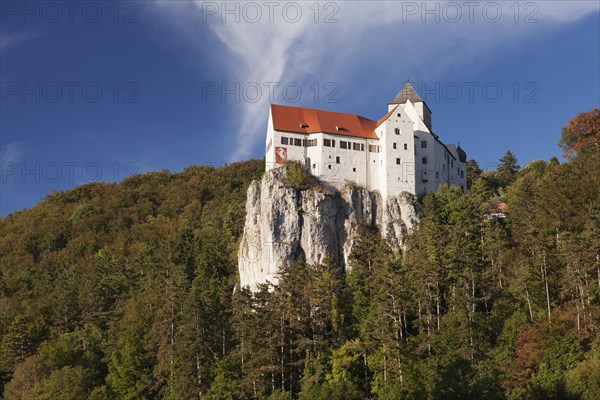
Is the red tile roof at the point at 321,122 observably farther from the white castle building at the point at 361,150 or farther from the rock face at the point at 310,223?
the rock face at the point at 310,223

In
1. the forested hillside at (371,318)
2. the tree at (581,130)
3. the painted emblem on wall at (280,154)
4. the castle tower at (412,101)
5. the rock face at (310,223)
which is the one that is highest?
the castle tower at (412,101)

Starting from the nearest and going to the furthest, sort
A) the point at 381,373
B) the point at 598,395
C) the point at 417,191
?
the point at 598,395 < the point at 381,373 < the point at 417,191

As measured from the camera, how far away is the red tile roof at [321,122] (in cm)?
7325

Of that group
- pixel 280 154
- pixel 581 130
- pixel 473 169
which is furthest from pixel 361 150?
pixel 473 169

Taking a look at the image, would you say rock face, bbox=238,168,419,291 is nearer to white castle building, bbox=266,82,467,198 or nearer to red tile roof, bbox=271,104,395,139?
white castle building, bbox=266,82,467,198

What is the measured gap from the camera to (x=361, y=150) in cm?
7338

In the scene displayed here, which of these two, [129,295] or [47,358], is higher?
[129,295]

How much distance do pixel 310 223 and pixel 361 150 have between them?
1063 cm

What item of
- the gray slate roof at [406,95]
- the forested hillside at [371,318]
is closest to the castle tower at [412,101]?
the gray slate roof at [406,95]

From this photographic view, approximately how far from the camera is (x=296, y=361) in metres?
50.3

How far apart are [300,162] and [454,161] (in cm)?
1889

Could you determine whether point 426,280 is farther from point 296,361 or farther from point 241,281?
point 241,281

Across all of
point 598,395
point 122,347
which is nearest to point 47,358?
point 122,347

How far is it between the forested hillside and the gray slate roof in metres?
14.1
